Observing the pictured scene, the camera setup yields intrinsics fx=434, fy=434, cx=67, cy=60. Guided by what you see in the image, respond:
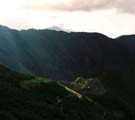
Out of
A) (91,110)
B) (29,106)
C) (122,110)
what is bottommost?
(122,110)

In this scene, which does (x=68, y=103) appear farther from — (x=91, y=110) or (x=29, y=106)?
(x=29, y=106)

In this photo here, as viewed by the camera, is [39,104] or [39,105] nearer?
[39,105]

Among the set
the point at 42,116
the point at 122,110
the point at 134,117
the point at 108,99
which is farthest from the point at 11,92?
the point at 108,99

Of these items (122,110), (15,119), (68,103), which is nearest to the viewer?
(15,119)

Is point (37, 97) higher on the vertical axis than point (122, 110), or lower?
higher

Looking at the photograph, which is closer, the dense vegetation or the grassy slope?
the grassy slope

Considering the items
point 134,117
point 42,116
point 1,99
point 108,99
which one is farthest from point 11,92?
point 108,99

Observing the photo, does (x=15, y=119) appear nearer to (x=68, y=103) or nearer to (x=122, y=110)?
(x=68, y=103)

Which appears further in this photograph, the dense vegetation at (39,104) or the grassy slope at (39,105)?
the dense vegetation at (39,104)

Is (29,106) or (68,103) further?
(68,103)

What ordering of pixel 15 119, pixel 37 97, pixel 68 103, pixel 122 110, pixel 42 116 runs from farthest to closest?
pixel 122 110, pixel 68 103, pixel 37 97, pixel 42 116, pixel 15 119
